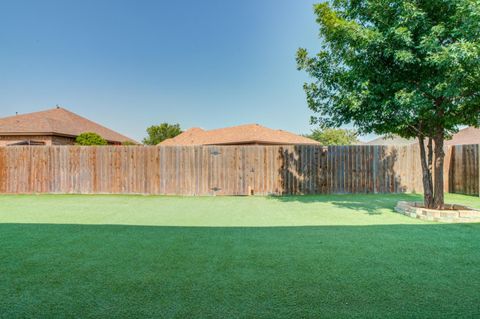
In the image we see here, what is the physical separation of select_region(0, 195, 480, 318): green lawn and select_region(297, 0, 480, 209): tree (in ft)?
6.91

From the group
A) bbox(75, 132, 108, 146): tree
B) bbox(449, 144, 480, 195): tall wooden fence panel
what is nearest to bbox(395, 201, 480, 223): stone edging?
bbox(449, 144, 480, 195): tall wooden fence panel

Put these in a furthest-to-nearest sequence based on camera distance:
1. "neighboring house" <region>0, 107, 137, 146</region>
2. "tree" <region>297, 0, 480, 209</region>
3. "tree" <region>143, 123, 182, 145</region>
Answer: "tree" <region>143, 123, 182, 145</region>, "neighboring house" <region>0, 107, 137, 146</region>, "tree" <region>297, 0, 480, 209</region>

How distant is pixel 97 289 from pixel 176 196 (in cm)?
687

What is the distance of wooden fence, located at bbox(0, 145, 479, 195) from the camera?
30.2 ft

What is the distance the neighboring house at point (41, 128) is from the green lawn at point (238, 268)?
10207 mm

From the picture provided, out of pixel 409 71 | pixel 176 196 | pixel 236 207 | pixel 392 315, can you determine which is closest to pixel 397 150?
pixel 409 71

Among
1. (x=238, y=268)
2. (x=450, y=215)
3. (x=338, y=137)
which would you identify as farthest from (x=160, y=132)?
(x=238, y=268)

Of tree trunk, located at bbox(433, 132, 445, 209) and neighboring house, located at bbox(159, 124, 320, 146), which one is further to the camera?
neighboring house, located at bbox(159, 124, 320, 146)

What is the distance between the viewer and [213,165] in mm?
9305

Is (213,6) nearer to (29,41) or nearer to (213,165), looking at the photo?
(213,165)

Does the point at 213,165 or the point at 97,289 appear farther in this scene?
the point at 213,165

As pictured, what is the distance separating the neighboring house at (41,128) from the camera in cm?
1342

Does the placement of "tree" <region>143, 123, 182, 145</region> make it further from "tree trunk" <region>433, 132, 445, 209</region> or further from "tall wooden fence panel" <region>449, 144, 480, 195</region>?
"tree trunk" <region>433, 132, 445, 209</region>

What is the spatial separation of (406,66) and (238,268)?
5.21m
